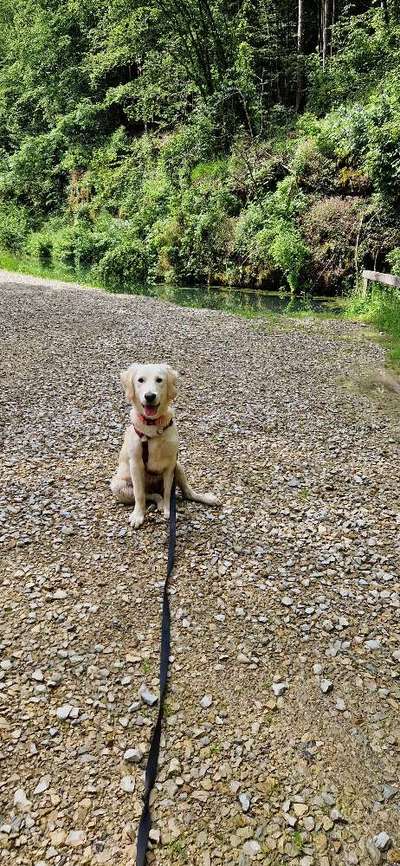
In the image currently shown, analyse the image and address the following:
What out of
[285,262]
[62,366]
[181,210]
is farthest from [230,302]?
[62,366]

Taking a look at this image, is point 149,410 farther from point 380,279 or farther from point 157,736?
point 380,279

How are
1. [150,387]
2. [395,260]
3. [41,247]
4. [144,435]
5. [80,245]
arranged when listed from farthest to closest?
Answer: [41,247] < [80,245] < [395,260] < [144,435] < [150,387]

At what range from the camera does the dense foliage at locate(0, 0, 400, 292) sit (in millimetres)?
19469

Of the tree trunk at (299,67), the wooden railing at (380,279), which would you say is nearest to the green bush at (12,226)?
the tree trunk at (299,67)

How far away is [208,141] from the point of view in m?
27.5

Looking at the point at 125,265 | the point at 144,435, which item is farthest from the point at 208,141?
the point at 144,435

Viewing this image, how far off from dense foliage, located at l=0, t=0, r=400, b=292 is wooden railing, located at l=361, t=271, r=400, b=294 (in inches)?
55.1

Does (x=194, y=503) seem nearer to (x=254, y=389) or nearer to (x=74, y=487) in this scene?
(x=74, y=487)

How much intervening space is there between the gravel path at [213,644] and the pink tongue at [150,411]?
Result: 112 cm

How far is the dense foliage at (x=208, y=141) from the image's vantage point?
1947 cm

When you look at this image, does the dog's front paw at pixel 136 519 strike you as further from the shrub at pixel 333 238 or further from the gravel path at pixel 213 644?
the shrub at pixel 333 238

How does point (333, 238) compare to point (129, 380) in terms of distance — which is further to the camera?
point (333, 238)

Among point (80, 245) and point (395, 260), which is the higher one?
point (80, 245)

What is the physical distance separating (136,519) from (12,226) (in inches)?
1530
